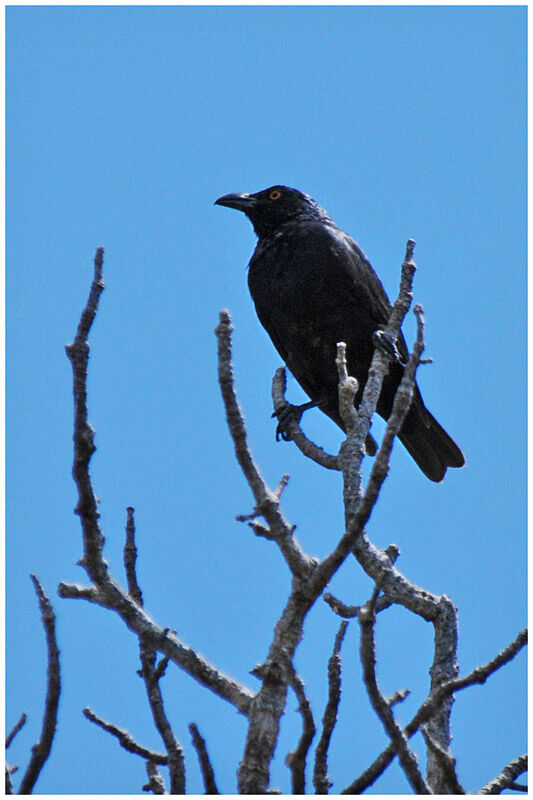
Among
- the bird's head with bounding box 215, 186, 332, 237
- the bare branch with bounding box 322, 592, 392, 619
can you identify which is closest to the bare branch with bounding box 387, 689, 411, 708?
the bare branch with bounding box 322, 592, 392, 619

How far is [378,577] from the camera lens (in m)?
3.77

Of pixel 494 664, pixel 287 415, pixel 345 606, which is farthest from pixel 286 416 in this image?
pixel 494 664

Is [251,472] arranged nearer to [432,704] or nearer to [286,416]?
[432,704]

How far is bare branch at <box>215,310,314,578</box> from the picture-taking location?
2377 mm

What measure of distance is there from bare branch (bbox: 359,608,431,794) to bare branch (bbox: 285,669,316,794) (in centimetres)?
32

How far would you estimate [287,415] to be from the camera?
5863mm

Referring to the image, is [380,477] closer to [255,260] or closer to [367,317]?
[367,317]

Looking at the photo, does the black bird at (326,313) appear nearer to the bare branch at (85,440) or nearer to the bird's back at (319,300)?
the bird's back at (319,300)

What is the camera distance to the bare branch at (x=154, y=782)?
3.05m

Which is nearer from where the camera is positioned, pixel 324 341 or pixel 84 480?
pixel 84 480

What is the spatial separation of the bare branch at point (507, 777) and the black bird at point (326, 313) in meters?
3.55

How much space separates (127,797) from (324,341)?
3707 millimetres

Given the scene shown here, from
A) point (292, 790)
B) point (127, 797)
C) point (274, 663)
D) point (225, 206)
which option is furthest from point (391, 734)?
point (225, 206)

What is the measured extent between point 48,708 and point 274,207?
5470 millimetres
